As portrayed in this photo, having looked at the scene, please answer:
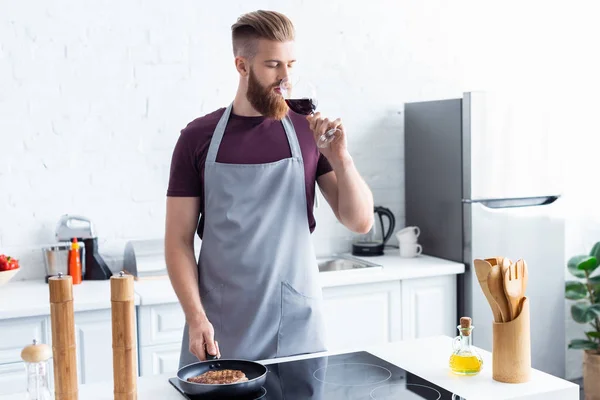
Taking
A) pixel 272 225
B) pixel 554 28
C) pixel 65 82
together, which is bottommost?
pixel 272 225

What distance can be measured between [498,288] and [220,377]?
2.20ft

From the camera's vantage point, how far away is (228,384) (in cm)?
167

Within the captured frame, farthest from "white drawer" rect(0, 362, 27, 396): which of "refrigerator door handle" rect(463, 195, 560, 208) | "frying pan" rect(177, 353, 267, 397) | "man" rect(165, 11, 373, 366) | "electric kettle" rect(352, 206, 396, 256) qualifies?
"refrigerator door handle" rect(463, 195, 560, 208)

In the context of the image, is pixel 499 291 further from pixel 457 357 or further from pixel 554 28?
pixel 554 28

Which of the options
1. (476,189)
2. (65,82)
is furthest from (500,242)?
(65,82)

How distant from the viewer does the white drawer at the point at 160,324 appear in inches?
121

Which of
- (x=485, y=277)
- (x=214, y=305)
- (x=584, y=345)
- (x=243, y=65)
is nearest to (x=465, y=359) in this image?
(x=485, y=277)

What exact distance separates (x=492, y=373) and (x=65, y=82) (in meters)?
2.35

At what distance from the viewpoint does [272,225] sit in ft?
7.72

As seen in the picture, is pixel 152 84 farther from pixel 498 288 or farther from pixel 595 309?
pixel 595 309

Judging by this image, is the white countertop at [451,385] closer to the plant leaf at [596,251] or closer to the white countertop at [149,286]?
the white countertop at [149,286]

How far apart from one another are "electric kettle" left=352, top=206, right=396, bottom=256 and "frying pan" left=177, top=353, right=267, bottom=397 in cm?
211

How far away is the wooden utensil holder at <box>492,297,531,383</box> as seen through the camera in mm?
1817

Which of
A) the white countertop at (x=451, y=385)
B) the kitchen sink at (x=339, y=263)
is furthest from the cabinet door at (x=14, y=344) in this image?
the kitchen sink at (x=339, y=263)
